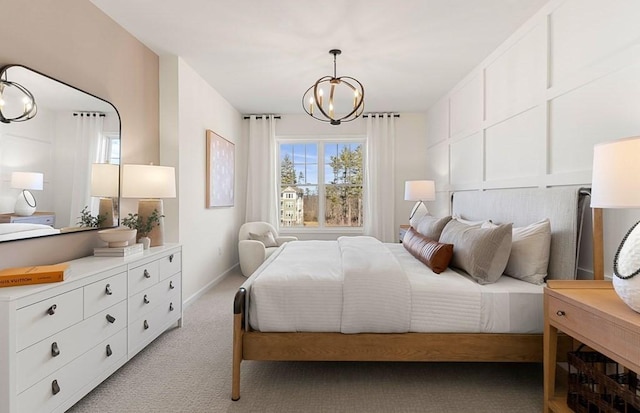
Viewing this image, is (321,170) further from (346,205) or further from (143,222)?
(143,222)

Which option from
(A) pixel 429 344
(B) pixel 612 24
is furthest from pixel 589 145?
(A) pixel 429 344

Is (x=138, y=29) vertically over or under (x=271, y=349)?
over

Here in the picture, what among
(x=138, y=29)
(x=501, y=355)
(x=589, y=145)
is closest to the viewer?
(x=501, y=355)

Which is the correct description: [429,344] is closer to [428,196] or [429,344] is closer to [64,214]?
[64,214]

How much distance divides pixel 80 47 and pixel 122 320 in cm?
195

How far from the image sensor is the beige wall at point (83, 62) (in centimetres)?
195

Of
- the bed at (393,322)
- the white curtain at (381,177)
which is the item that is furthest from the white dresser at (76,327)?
the white curtain at (381,177)

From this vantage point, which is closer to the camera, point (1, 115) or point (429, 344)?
point (1, 115)

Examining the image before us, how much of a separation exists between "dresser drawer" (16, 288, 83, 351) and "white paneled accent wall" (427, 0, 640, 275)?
3025mm

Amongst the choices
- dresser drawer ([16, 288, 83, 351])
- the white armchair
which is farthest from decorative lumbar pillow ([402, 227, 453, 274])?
the white armchair

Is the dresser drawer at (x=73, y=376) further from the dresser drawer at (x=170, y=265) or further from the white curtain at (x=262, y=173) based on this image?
the white curtain at (x=262, y=173)

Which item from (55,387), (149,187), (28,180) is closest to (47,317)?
(55,387)

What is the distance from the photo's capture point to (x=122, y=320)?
2.21 metres

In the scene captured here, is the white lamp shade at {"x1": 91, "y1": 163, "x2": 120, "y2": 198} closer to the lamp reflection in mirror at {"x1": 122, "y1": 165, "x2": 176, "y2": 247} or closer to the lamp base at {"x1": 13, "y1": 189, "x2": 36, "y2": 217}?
the lamp reflection in mirror at {"x1": 122, "y1": 165, "x2": 176, "y2": 247}
